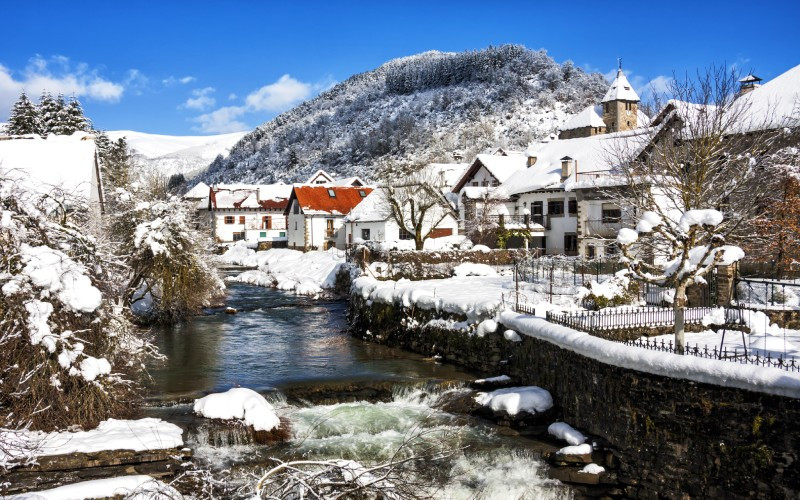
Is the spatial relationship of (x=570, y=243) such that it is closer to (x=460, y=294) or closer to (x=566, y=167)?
(x=566, y=167)

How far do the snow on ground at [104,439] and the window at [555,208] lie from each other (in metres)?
35.1

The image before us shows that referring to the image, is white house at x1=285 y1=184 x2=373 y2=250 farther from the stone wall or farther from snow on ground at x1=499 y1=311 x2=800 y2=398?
snow on ground at x1=499 y1=311 x2=800 y2=398

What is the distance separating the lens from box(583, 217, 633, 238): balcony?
38.8m

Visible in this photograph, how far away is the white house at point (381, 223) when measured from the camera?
175 ft

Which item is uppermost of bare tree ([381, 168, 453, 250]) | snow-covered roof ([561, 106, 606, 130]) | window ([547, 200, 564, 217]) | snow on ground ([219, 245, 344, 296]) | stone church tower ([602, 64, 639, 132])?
stone church tower ([602, 64, 639, 132])

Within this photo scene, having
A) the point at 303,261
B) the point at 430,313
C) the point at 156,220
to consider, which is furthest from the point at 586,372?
the point at 303,261

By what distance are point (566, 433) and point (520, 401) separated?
1.87 m

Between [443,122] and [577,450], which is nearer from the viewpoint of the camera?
[577,450]

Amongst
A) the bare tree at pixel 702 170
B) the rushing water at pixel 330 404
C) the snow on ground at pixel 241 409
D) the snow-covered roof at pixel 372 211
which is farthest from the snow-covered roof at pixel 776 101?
the snow-covered roof at pixel 372 211

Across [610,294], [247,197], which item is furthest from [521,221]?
[247,197]

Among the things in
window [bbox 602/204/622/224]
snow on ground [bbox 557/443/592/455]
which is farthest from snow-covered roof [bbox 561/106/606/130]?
snow on ground [bbox 557/443/592/455]

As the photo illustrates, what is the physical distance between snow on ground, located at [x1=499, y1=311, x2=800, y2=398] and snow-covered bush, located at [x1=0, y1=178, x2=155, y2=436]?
11.8 meters

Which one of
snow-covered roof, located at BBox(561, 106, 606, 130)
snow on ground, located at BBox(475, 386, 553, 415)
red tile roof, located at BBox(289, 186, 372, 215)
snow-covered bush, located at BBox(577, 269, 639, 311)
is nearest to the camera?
snow on ground, located at BBox(475, 386, 553, 415)

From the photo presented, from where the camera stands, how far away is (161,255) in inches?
1149
